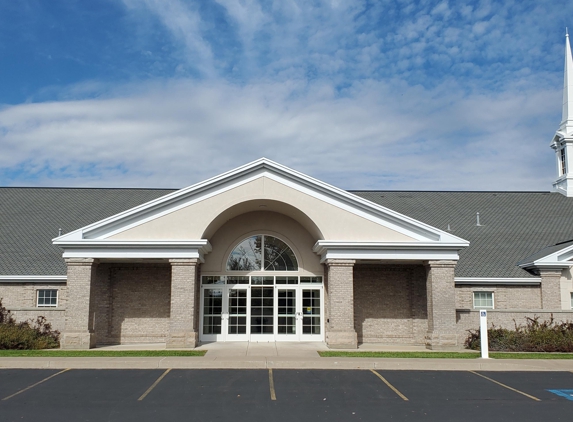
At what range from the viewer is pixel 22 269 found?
23719 millimetres

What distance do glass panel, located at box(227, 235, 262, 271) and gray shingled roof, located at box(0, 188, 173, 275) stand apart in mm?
6910

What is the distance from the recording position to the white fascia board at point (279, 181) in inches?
836

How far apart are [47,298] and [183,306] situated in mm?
6729

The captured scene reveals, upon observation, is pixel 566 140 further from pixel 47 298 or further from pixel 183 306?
pixel 47 298

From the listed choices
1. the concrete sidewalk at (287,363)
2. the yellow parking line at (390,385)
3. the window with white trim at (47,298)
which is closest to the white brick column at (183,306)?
the concrete sidewalk at (287,363)

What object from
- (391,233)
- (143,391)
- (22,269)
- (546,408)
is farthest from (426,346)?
(22,269)

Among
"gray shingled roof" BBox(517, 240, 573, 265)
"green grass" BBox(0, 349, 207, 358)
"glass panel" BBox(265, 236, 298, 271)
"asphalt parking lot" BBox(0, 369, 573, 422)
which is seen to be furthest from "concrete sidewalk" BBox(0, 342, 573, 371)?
"gray shingled roof" BBox(517, 240, 573, 265)

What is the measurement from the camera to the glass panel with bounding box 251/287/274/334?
24047mm

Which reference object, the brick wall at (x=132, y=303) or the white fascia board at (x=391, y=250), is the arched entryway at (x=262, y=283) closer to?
the brick wall at (x=132, y=303)

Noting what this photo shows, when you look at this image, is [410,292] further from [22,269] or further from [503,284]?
[22,269]

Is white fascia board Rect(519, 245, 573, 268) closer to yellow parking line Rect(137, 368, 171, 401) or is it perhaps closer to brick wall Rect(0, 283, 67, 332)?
yellow parking line Rect(137, 368, 171, 401)

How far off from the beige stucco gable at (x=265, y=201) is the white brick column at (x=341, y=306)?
112cm

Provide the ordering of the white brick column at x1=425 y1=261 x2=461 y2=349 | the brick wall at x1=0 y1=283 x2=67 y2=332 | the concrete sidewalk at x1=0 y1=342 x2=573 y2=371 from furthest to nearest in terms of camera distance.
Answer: the brick wall at x1=0 y1=283 x2=67 y2=332 < the white brick column at x1=425 y1=261 x2=461 y2=349 < the concrete sidewalk at x1=0 y1=342 x2=573 y2=371

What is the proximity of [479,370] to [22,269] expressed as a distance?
1786cm
